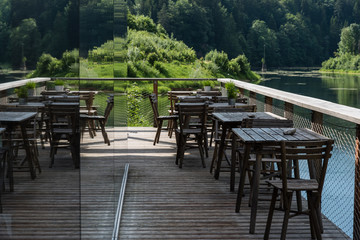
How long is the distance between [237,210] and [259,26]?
52.3 metres

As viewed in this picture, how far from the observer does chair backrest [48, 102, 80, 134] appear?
1193 mm

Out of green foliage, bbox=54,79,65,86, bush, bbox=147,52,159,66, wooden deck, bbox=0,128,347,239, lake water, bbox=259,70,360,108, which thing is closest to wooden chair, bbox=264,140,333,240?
wooden deck, bbox=0,128,347,239

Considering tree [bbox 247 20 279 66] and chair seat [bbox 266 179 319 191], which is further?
tree [bbox 247 20 279 66]

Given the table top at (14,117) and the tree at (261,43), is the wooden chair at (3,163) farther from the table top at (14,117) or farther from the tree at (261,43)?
the tree at (261,43)

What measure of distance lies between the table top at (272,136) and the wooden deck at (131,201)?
2.01 ft

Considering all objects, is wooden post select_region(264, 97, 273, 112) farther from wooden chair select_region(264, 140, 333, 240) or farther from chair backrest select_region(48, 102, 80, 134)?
chair backrest select_region(48, 102, 80, 134)

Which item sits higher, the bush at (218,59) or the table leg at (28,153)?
the bush at (218,59)

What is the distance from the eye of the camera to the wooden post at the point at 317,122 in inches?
140

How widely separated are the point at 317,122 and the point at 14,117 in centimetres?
307

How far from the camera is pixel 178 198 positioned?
3.76 metres

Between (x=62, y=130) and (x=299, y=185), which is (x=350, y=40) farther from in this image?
(x=62, y=130)

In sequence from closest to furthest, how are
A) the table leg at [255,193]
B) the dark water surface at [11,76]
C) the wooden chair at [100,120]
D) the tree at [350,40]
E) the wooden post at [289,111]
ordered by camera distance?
the dark water surface at [11,76] < the wooden chair at [100,120] < the table leg at [255,193] < the wooden post at [289,111] < the tree at [350,40]

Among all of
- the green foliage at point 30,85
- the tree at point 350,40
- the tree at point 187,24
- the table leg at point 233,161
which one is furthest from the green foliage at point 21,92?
the tree at point 350,40

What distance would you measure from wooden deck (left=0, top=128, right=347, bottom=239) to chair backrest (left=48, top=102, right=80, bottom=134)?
0.09 metres
